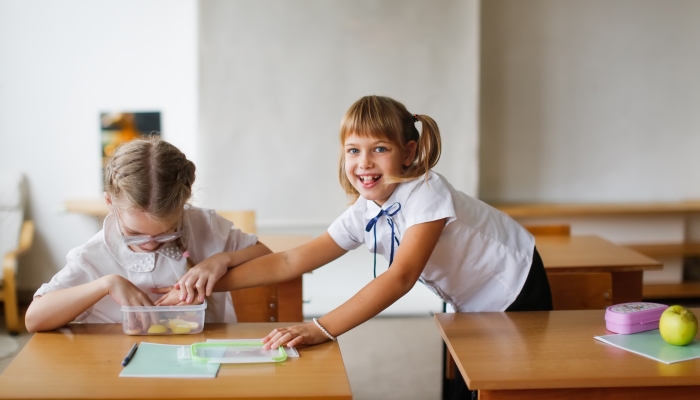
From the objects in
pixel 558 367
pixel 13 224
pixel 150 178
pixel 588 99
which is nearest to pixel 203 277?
pixel 150 178

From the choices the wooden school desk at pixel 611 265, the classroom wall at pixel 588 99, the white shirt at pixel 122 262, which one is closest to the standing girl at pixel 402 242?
the white shirt at pixel 122 262

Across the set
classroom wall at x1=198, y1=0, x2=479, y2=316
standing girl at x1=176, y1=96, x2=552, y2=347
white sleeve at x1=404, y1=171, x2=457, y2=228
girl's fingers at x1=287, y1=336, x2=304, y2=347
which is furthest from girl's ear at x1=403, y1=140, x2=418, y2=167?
classroom wall at x1=198, y1=0, x2=479, y2=316

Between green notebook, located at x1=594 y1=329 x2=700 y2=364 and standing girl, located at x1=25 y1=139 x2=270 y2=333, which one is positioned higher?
standing girl, located at x1=25 y1=139 x2=270 y2=333

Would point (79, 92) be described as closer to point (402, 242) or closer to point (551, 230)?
point (551, 230)

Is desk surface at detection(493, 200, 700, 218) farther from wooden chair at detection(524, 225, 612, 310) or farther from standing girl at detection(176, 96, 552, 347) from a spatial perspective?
standing girl at detection(176, 96, 552, 347)

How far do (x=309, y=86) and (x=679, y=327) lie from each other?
280 cm

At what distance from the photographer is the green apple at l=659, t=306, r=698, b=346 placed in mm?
1359

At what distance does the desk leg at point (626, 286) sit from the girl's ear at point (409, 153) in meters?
1.18

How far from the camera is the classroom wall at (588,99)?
4094 millimetres

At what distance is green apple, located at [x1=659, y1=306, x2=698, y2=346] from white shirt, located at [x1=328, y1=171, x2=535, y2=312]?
0.42m

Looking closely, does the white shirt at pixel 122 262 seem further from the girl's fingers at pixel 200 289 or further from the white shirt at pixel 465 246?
the white shirt at pixel 465 246

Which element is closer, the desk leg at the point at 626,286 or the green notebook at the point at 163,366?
the green notebook at the point at 163,366

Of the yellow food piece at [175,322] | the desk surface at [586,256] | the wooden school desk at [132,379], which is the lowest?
the desk surface at [586,256]

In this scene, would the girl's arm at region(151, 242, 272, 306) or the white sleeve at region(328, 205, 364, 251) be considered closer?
the girl's arm at region(151, 242, 272, 306)
